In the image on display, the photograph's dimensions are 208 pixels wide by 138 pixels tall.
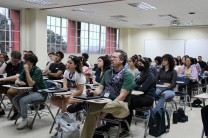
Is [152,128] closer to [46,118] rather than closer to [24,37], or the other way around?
[46,118]

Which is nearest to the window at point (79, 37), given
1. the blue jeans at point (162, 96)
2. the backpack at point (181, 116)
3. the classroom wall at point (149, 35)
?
the classroom wall at point (149, 35)

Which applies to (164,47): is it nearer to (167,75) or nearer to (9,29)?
(9,29)

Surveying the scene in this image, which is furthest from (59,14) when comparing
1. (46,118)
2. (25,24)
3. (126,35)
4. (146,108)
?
(146,108)

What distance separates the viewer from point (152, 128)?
398cm

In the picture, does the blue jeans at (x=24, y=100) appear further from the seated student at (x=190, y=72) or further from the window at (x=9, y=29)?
the window at (x=9, y=29)

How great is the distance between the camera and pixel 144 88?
4.08 meters

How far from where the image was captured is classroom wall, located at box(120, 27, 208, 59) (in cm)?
1390

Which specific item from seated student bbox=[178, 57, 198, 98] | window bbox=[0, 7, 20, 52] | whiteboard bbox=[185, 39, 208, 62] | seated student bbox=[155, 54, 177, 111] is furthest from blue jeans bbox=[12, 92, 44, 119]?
whiteboard bbox=[185, 39, 208, 62]

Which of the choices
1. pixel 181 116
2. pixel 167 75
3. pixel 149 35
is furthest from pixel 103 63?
pixel 149 35

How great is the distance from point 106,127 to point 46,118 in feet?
5.51

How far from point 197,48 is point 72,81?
1125cm

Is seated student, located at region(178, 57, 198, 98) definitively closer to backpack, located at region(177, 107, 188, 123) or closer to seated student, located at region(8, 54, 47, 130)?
backpack, located at region(177, 107, 188, 123)

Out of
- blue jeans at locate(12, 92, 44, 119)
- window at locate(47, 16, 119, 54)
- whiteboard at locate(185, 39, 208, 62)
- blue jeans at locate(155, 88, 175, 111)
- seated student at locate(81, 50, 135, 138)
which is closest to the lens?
seated student at locate(81, 50, 135, 138)

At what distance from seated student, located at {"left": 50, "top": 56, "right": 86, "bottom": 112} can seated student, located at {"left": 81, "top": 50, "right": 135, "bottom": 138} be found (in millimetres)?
482
